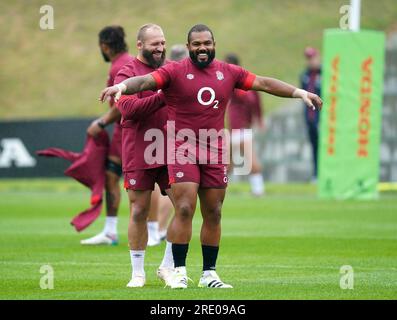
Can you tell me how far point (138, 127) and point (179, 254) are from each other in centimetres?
140

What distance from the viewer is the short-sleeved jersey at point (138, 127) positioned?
11438 mm

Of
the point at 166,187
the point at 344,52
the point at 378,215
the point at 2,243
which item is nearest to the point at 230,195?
the point at 344,52

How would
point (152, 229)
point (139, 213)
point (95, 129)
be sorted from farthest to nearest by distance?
point (152, 229), point (95, 129), point (139, 213)

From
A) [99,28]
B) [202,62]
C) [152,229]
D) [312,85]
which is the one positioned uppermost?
[99,28]

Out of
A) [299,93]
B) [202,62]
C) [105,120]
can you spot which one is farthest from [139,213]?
[105,120]

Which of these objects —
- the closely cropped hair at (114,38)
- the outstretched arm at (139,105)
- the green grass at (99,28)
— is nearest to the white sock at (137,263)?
the outstretched arm at (139,105)

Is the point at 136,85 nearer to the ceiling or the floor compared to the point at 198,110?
nearer to the ceiling

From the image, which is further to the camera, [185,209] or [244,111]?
[244,111]

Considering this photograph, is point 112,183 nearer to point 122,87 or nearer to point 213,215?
point 213,215

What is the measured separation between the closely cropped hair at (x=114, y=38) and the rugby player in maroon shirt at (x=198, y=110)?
14.4ft

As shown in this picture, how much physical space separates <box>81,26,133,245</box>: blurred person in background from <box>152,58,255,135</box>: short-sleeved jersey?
3.75m

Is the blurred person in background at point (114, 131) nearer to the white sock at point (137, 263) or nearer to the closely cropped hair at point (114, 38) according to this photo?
the closely cropped hair at point (114, 38)

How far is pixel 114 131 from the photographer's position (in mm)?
15828
